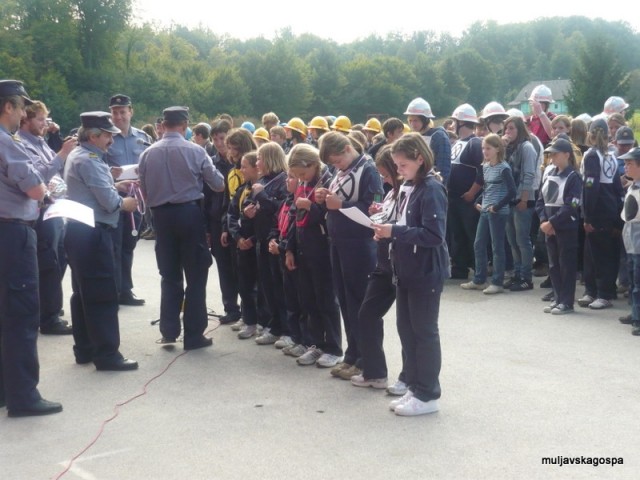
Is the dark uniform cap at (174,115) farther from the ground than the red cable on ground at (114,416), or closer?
farther from the ground

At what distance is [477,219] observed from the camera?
1138 centimetres

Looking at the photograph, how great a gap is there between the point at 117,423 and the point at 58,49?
64.4 meters

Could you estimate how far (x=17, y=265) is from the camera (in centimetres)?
605

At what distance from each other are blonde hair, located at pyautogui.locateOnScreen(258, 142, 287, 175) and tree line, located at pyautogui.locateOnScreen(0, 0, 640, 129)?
152 ft

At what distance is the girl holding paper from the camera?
672 centimetres

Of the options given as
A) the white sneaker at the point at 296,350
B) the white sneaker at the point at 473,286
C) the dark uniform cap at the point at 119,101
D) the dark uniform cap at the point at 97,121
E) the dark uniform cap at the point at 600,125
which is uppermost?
the dark uniform cap at the point at 119,101

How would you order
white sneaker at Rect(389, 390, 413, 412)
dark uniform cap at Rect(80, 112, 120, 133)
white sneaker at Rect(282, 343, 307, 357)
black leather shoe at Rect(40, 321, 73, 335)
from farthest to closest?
black leather shoe at Rect(40, 321, 73, 335) < white sneaker at Rect(282, 343, 307, 357) < dark uniform cap at Rect(80, 112, 120, 133) < white sneaker at Rect(389, 390, 413, 412)

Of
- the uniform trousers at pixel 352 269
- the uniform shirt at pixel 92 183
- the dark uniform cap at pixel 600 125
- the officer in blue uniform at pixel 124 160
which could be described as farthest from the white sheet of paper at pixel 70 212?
the dark uniform cap at pixel 600 125

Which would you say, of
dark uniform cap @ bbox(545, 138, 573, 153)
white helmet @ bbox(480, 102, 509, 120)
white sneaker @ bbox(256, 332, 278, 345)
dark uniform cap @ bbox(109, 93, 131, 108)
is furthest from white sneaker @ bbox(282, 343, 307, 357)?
white helmet @ bbox(480, 102, 509, 120)

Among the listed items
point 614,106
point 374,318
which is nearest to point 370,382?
point 374,318

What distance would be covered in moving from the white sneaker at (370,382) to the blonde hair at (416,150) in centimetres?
176

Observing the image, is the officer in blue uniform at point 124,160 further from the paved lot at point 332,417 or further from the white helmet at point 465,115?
the white helmet at point 465,115

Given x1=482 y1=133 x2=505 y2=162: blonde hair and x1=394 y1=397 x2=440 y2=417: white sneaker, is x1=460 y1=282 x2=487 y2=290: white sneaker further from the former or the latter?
x1=394 y1=397 x2=440 y2=417: white sneaker

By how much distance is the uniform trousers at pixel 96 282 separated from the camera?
729 centimetres
